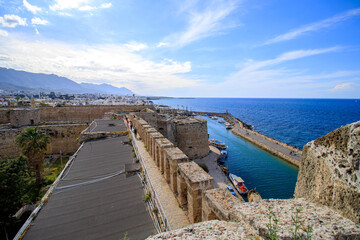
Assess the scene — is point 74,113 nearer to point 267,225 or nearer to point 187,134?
point 187,134

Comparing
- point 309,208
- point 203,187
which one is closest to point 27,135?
point 203,187

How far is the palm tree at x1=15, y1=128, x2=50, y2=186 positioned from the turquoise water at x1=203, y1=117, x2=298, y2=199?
23.5 m

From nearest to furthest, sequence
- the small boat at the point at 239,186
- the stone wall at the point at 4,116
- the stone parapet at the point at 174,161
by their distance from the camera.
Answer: the stone parapet at the point at 174,161
the stone wall at the point at 4,116
the small boat at the point at 239,186

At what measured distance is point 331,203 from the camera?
2.83 meters

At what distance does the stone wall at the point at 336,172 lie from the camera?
2.52m

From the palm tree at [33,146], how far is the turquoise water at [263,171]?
77.1ft

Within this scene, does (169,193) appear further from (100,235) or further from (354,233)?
(354,233)

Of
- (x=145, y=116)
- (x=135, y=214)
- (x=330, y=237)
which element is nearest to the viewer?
(x=330, y=237)

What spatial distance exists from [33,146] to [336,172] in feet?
58.3

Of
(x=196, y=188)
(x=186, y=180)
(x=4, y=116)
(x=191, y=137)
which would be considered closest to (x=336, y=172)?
(x=196, y=188)

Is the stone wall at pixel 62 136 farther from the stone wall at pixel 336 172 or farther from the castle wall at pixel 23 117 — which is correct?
the stone wall at pixel 336 172

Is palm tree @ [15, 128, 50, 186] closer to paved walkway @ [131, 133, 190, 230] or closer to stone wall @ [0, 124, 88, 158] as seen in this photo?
stone wall @ [0, 124, 88, 158]

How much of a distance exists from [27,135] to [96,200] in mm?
13549

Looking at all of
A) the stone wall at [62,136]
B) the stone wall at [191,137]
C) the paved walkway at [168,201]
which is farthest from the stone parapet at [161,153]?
the stone wall at [191,137]
